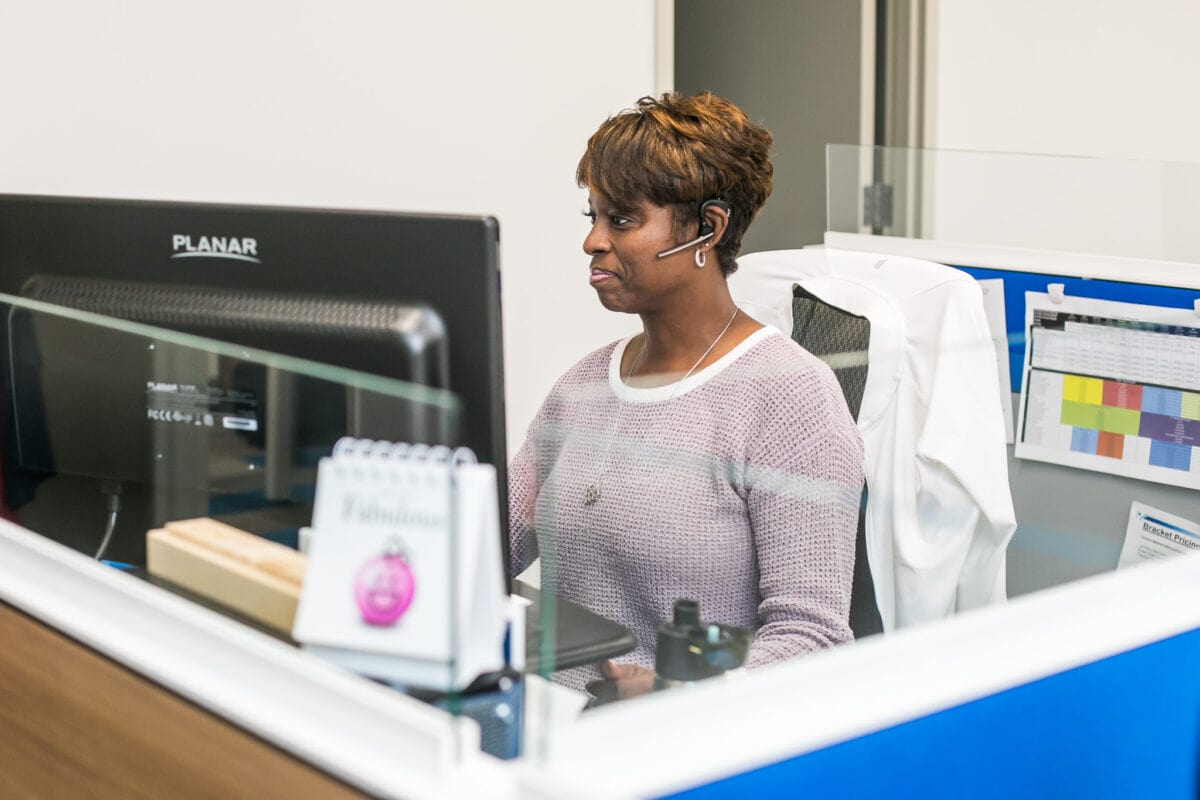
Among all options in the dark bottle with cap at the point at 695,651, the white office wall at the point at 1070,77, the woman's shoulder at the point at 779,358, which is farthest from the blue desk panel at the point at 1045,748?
the white office wall at the point at 1070,77

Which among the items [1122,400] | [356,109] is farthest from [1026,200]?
[356,109]

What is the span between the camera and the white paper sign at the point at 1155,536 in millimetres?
1076

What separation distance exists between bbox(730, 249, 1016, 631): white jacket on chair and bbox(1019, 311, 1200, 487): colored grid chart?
7 centimetres

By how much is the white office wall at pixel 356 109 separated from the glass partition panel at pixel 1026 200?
737 millimetres

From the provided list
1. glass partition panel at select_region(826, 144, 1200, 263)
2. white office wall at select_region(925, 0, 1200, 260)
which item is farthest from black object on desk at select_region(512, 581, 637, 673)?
white office wall at select_region(925, 0, 1200, 260)

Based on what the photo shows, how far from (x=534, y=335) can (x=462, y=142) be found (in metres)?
0.46

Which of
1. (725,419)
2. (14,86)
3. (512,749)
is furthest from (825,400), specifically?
(14,86)

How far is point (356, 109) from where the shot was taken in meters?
2.75

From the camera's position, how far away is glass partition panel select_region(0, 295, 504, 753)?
28.1 inches

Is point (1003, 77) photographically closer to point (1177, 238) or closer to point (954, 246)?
point (954, 246)

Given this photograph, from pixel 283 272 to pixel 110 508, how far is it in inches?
10.1

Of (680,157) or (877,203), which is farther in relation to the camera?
(877,203)

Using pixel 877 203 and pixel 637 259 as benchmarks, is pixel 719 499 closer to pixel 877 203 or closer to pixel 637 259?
pixel 637 259

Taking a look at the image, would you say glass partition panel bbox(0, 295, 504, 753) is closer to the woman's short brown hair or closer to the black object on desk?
the black object on desk
